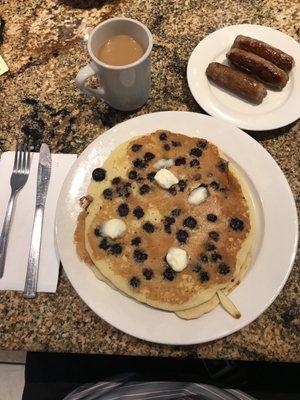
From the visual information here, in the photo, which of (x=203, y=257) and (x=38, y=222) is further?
(x=38, y=222)

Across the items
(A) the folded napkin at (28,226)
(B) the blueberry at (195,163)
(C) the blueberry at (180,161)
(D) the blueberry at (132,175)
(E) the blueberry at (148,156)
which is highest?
(B) the blueberry at (195,163)

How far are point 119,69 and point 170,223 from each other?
0.45 m

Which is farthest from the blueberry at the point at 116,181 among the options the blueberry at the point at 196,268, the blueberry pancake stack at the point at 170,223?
the blueberry at the point at 196,268

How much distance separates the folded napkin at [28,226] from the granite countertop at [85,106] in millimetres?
43

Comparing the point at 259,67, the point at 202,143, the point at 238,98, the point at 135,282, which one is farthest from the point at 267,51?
the point at 135,282

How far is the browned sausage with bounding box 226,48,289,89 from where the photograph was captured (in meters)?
1.20

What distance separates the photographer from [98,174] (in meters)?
1.05

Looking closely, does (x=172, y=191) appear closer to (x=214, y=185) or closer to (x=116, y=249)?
(x=214, y=185)

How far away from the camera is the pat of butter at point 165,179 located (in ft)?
3.32

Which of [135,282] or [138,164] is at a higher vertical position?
[138,164]

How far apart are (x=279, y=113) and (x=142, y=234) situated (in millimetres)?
589

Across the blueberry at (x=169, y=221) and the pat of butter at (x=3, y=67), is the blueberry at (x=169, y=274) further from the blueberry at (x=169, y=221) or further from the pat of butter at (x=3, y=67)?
the pat of butter at (x=3, y=67)

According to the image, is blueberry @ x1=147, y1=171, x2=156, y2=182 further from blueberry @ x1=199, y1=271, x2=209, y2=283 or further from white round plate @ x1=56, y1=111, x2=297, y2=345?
blueberry @ x1=199, y1=271, x2=209, y2=283

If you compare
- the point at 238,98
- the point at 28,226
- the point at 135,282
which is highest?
the point at 238,98
